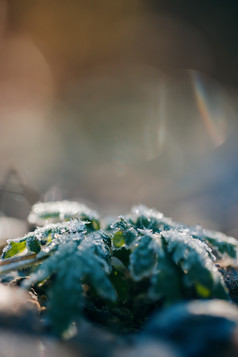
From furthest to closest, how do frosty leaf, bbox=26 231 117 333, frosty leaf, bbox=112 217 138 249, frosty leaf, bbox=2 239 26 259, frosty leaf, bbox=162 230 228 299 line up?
frosty leaf, bbox=2 239 26 259, frosty leaf, bbox=112 217 138 249, frosty leaf, bbox=162 230 228 299, frosty leaf, bbox=26 231 117 333

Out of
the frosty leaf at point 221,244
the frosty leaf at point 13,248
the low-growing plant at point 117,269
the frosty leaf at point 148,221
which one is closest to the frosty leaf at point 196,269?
the low-growing plant at point 117,269

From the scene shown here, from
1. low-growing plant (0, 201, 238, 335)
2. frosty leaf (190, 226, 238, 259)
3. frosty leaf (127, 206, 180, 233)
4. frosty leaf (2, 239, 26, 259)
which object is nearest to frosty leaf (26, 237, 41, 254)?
low-growing plant (0, 201, 238, 335)

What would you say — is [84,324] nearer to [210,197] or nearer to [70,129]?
[210,197]

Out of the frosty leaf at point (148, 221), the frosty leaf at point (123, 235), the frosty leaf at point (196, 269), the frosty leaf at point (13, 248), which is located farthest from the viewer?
the frosty leaf at point (148, 221)

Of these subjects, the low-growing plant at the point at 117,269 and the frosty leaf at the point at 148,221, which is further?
the frosty leaf at the point at 148,221

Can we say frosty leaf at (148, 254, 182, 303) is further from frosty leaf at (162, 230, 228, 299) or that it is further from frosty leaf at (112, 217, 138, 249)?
frosty leaf at (112, 217, 138, 249)

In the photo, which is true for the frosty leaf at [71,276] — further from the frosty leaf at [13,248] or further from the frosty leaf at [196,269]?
the frosty leaf at [13,248]
